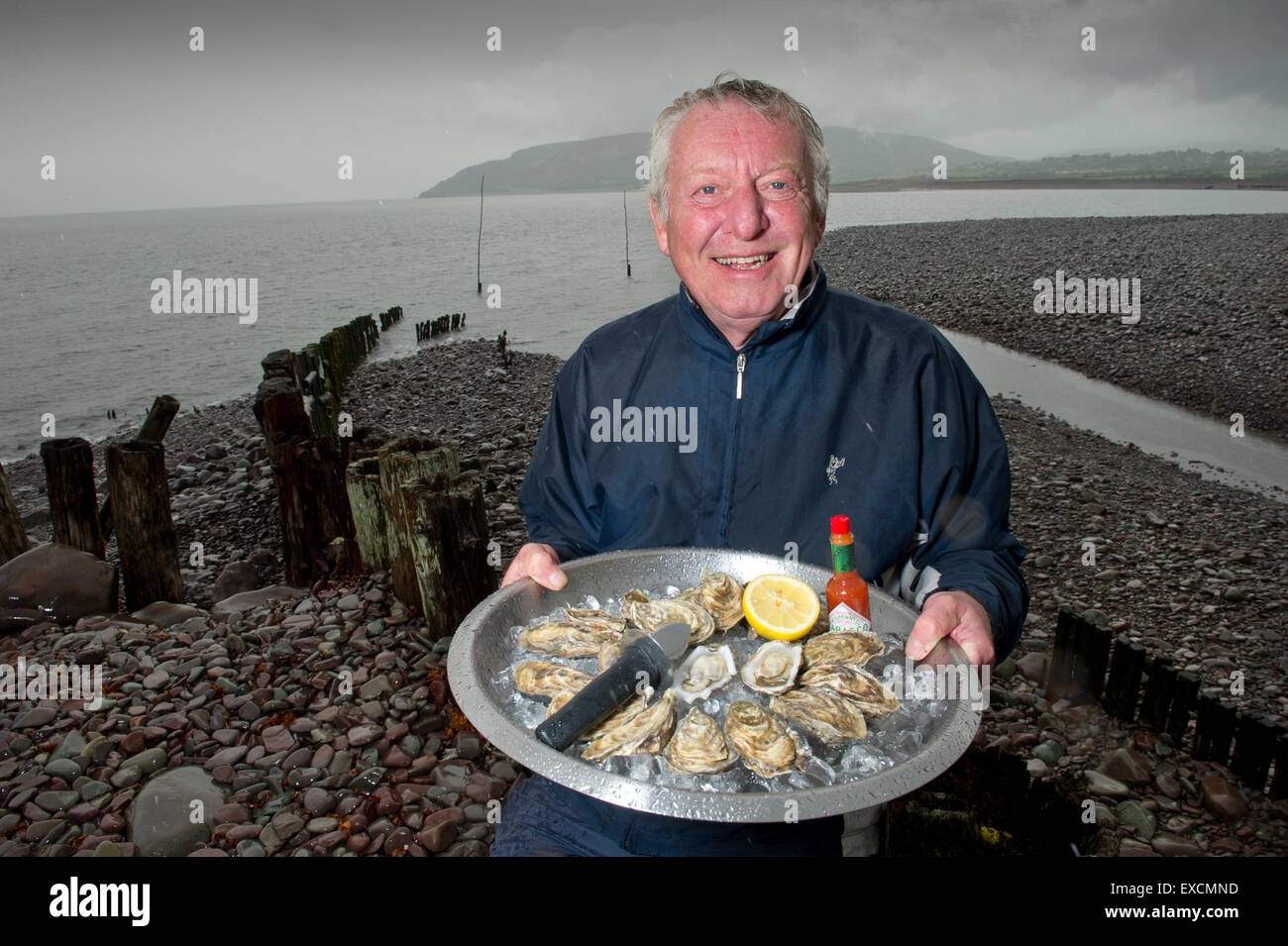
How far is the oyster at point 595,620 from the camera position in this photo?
2.49 metres

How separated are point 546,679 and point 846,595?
94 cm

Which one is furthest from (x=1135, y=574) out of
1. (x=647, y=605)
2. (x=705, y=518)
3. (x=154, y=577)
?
(x=154, y=577)

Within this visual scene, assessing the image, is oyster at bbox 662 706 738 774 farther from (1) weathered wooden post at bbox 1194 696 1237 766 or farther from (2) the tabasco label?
(1) weathered wooden post at bbox 1194 696 1237 766

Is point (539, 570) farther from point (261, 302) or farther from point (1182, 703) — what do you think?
point (261, 302)

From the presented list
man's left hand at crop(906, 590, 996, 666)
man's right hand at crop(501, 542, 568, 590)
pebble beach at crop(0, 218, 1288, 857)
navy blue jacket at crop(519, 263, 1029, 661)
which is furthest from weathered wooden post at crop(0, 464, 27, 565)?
man's left hand at crop(906, 590, 996, 666)

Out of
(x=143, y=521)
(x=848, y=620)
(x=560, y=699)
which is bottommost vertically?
(x=143, y=521)

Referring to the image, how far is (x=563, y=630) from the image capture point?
2416mm

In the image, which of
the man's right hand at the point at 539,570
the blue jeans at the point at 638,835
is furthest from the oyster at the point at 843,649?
the man's right hand at the point at 539,570

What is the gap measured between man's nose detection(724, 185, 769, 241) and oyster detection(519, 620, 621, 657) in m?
1.55

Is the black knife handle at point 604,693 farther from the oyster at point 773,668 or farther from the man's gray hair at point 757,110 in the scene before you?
the man's gray hair at point 757,110

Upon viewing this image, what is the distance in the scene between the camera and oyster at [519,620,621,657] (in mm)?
2361

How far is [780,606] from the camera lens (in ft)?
8.38

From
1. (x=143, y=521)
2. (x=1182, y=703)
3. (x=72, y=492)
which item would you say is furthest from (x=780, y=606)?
(x=72, y=492)

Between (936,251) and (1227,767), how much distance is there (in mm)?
35728
